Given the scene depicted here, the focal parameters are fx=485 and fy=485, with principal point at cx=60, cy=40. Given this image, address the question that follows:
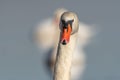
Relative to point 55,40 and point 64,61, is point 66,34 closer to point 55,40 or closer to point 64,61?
point 64,61

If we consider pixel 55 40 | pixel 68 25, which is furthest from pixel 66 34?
pixel 55 40

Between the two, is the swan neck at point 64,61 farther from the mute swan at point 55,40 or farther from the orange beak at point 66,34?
the mute swan at point 55,40

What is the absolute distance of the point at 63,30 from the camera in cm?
206

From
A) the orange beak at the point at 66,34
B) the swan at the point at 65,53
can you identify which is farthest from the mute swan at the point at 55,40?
the orange beak at the point at 66,34

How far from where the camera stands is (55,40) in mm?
2896

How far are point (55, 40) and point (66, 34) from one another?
893mm

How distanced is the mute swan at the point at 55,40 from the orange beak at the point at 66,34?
623 mm

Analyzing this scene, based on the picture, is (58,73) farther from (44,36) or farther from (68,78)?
(44,36)

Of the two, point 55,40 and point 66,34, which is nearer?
point 66,34

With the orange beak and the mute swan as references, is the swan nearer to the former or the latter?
the orange beak

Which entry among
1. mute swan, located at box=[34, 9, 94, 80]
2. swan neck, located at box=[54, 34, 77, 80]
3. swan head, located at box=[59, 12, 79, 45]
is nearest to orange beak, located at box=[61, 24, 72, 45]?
swan head, located at box=[59, 12, 79, 45]

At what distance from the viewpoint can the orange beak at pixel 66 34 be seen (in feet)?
6.42

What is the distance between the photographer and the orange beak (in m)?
1.96

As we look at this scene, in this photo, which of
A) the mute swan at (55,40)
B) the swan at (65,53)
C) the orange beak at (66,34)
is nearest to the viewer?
the orange beak at (66,34)
